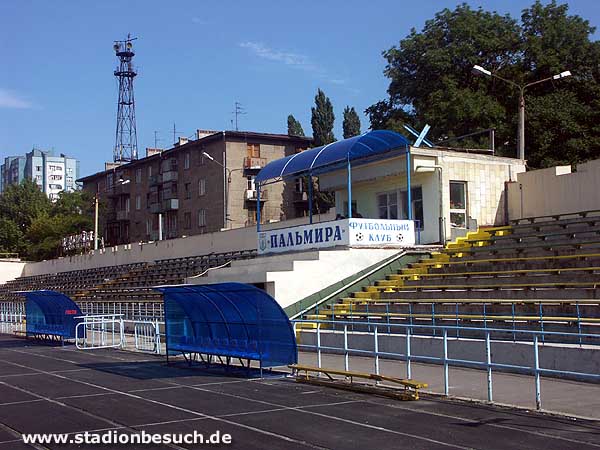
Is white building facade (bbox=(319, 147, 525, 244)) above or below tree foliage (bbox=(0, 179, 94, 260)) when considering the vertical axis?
below

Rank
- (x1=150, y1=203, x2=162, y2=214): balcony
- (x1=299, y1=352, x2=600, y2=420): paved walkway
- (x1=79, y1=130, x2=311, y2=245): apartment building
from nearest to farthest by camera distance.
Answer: (x1=299, y1=352, x2=600, y2=420): paved walkway
(x1=79, y1=130, x2=311, y2=245): apartment building
(x1=150, y1=203, x2=162, y2=214): balcony

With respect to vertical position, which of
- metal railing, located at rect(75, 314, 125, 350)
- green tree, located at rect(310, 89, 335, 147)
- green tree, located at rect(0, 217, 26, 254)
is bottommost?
metal railing, located at rect(75, 314, 125, 350)

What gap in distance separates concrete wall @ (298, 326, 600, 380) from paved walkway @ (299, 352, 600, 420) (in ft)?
1.07

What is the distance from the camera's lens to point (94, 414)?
12328mm

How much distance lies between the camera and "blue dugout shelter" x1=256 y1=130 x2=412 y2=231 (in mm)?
28766

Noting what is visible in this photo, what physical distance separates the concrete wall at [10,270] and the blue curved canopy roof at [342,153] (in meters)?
46.9

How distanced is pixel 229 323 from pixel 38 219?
71107mm

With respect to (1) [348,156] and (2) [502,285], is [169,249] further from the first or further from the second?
(2) [502,285]

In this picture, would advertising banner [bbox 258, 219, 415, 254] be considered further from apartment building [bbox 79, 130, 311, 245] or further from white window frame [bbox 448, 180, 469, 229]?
apartment building [bbox 79, 130, 311, 245]

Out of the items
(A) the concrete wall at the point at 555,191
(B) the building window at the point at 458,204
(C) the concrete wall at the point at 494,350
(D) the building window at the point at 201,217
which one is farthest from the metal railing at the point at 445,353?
(D) the building window at the point at 201,217

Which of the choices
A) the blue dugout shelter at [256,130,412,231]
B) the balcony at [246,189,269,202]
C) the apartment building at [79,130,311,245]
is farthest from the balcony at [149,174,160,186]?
the blue dugout shelter at [256,130,412,231]

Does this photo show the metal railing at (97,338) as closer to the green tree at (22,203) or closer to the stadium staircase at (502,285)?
the stadium staircase at (502,285)

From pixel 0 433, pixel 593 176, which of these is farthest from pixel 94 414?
pixel 593 176

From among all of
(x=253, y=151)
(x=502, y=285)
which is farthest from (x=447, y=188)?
(x=253, y=151)
